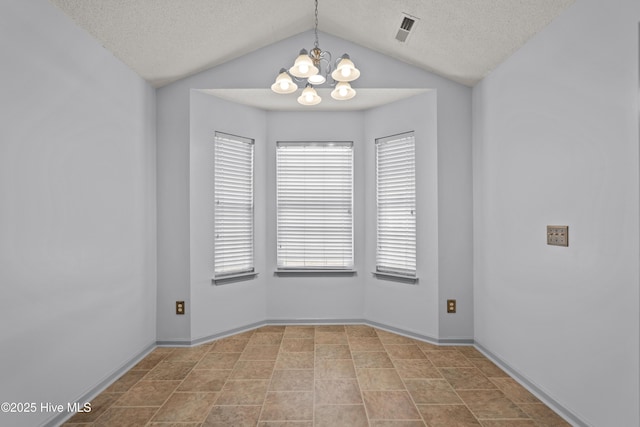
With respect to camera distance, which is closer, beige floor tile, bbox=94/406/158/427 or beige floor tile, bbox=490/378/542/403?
beige floor tile, bbox=94/406/158/427

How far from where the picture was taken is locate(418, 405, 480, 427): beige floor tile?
202 centimetres

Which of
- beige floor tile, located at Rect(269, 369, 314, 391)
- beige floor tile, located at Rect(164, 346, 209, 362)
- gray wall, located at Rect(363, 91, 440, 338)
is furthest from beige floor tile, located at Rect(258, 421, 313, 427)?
gray wall, located at Rect(363, 91, 440, 338)

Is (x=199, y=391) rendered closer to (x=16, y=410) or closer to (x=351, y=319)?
(x=16, y=410)

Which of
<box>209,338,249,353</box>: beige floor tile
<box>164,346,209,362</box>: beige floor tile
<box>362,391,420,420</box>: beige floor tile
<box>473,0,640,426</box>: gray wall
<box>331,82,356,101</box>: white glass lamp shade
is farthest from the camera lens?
<box>209,338,249,353</box>: beige floor tile

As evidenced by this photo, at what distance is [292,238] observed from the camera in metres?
3.90

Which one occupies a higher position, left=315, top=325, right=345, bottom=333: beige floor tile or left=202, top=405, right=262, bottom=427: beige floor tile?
left=315, top=325, right=345, bottom=333: beige floor tile

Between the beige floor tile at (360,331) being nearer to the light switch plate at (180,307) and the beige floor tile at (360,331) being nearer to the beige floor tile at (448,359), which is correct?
the beige floor tile at (448,359)

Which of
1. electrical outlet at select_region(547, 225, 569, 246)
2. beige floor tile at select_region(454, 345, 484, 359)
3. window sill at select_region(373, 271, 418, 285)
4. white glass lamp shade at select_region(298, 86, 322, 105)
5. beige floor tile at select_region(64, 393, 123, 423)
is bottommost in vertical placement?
beige floor tile at select_region(454, 345, 484, 359)

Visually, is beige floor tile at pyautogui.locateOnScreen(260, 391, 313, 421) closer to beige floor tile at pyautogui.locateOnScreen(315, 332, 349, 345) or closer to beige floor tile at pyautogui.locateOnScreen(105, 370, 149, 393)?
beige floor tile at pyautogui.locateOnScreen(315, 332, 349, 345)

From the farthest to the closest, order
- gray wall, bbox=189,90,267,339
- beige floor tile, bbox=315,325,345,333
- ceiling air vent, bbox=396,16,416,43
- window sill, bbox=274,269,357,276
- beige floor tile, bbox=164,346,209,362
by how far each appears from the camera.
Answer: window sill, bbox=274,269,357,276 < beige floor tile, bbox=315,325,345,333 < gray wall, bbox=189,90,267,339 < beige floor tile, bbox=164,346,209,362 < ceiling air vent, bbox=396,16,416,43

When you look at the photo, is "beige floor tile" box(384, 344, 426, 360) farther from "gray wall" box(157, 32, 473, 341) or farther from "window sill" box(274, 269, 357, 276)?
"window sill" box(274, 269, 357, 276)

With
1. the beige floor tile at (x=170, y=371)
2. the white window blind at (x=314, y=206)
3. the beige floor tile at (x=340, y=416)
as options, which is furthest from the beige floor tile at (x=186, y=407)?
the white window blind at (x=314, y=206)

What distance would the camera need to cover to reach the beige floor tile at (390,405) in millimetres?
2096

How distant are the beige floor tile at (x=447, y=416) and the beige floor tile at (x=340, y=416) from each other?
0.40m
